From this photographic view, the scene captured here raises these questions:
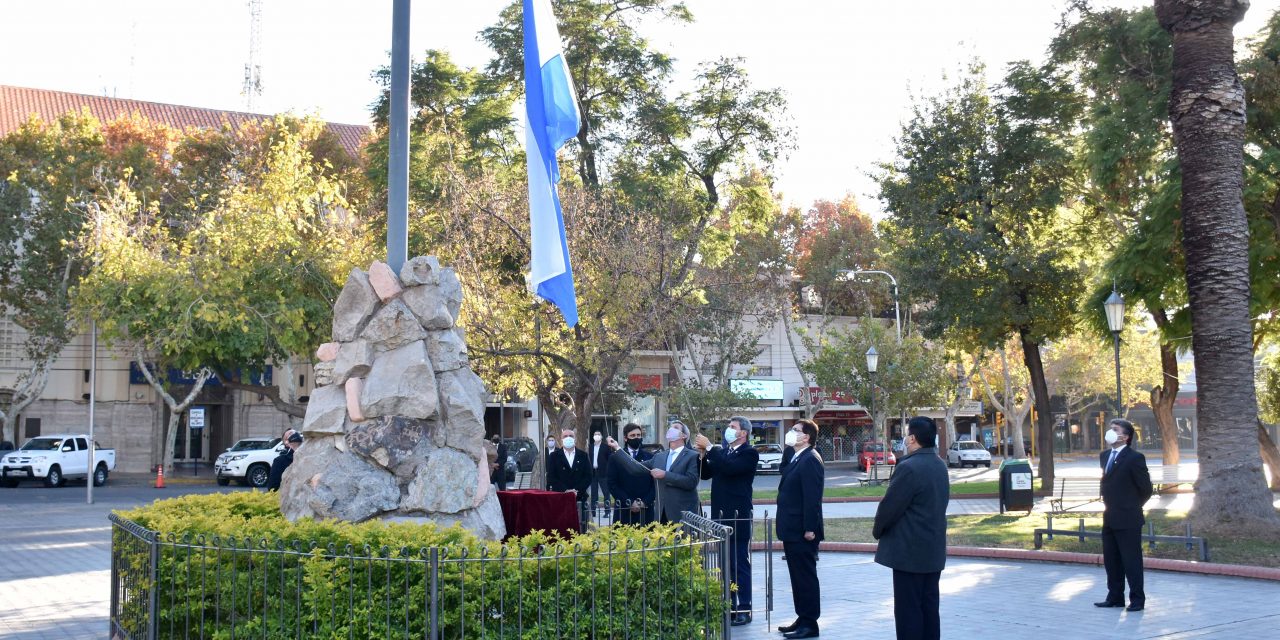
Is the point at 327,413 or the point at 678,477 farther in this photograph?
the point at 678,477

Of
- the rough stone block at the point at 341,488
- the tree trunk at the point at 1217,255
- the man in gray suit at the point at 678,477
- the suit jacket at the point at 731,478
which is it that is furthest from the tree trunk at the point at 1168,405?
the rough stone block at the point at 341,488

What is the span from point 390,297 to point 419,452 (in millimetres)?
1319

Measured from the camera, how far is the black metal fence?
691cm

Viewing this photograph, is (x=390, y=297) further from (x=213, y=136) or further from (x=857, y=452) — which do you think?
(x=857, y=452)

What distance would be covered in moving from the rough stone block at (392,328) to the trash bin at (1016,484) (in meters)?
15.3

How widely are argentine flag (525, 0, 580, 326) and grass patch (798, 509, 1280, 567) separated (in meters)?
8.60

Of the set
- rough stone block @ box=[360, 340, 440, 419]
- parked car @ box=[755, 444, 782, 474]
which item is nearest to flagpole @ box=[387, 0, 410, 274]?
rough stone block @ box=[360, 340, 440, 419]

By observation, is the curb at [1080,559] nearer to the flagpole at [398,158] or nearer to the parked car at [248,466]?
the flagpole at [398,158]

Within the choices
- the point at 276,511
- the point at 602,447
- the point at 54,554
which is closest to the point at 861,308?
the point at 602,447

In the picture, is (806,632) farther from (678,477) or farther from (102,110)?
(102,110)

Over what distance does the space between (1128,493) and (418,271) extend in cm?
698

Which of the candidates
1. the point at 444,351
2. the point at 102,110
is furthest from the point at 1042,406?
the point at 102,110

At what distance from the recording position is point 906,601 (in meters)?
7.87

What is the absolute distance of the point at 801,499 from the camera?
9.50 meters
